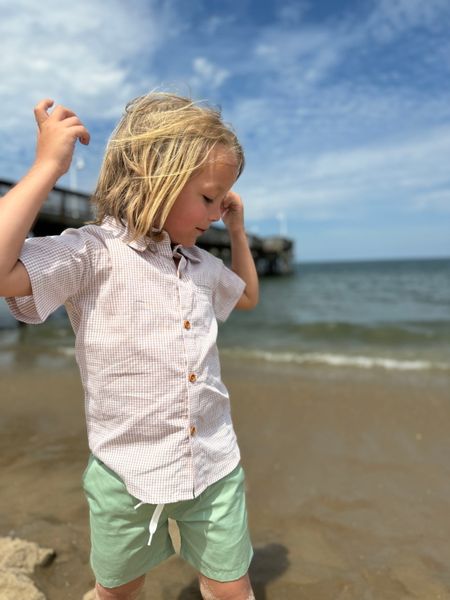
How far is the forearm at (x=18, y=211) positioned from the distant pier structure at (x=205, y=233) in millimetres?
448

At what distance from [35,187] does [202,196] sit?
493 millimetres

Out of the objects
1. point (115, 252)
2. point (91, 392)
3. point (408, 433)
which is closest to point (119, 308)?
point (115, 252)

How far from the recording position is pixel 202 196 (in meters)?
1.50

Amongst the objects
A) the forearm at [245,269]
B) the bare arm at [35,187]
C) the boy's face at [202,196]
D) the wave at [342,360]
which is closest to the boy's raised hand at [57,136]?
the bare arm at [35,187]

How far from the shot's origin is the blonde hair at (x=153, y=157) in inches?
56.0

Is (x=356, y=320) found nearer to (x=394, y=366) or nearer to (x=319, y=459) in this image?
(x=394, y=366)

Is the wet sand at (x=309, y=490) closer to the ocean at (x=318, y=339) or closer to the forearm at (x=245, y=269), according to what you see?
the forearm at (x=245, y=269)

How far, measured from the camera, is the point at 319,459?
3.61 meters

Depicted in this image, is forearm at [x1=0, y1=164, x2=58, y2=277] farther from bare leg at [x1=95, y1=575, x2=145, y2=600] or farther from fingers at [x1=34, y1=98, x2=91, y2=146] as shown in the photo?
bare leg at [x1=95, y1=575, x2=145, y2=600]

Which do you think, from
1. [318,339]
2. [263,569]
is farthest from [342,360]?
[263,569]

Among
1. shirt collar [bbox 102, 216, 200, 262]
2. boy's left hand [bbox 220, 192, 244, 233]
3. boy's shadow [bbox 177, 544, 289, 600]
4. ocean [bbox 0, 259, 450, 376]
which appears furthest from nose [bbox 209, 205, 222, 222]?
ocean [bbox 0, 259, 450, 376]

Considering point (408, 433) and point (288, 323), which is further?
point (288, 323)

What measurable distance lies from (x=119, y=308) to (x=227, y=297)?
51 centimetres

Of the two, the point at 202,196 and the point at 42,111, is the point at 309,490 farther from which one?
the point at 42,111
